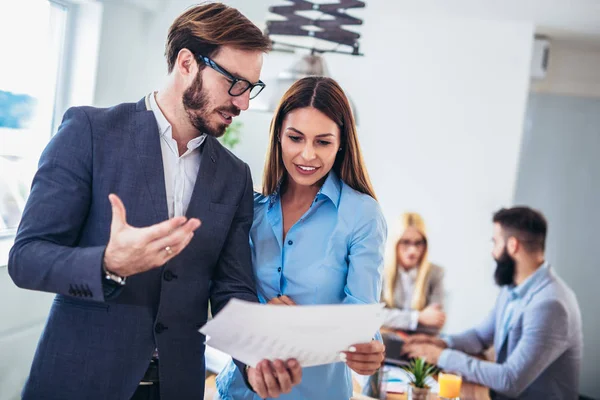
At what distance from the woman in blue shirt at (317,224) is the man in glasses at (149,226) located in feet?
0.40

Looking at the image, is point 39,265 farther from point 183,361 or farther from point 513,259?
point 513,259

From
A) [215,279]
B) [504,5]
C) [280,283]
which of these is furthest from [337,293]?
[504,5]

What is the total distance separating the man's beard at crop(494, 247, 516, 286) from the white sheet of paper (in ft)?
7.56

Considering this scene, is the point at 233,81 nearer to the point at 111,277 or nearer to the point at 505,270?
the point at 111,277

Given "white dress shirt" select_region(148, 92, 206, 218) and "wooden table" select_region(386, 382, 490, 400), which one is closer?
"white dress shirt" select_region(148, 92, 206, 218)

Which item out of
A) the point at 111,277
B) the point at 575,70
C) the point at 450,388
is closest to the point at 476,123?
the point at 575,70

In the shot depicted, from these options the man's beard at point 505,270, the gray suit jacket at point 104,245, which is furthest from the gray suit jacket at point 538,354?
the gray suit jacket at point 104,245

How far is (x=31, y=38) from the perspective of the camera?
281 cm

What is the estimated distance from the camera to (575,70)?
5941mm

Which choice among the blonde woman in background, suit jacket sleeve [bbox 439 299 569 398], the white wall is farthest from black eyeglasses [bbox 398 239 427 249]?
the white wall

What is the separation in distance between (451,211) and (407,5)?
5.87 feet

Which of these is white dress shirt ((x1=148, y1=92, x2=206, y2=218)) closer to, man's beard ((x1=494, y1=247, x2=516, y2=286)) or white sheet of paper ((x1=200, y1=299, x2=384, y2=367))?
white sheet of paper ((x1=200, y1=299, x2=384, y2=367))

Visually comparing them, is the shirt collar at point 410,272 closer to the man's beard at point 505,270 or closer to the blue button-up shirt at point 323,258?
the man's beard at point 505,270

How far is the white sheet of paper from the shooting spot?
114cm
